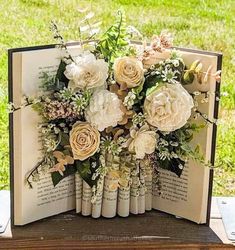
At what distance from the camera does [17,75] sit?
119 cm

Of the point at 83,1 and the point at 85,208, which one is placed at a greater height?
the point at 83,1

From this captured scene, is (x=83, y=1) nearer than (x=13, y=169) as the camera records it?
No

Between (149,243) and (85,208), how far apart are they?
14cm

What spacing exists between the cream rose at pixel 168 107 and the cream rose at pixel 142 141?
0.07 feet

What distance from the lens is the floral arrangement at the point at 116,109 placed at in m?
1.18

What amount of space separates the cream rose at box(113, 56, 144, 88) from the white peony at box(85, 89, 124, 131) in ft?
0.10

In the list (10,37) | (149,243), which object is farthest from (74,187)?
(10,37)

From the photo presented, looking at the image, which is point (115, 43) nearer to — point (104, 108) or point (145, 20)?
point (104, 108)

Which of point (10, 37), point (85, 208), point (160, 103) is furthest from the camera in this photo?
point (10, 37)

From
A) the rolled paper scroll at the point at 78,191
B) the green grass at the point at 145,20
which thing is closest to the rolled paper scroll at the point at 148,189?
the rolled paper scroll at the point at 78,191

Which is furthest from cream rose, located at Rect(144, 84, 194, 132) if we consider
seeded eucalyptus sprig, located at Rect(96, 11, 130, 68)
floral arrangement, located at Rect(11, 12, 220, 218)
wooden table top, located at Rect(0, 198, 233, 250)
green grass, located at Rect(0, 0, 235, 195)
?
green grass, located at Rect(0, 0, 235, 195)

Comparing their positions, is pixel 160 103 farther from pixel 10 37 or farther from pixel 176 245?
pixel 10 37

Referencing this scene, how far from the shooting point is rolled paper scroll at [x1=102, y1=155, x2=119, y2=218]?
1245mm

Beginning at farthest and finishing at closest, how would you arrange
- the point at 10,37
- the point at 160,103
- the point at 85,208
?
1. the point at 10,37
2. the point at 85,208
3. the point at 160,103
